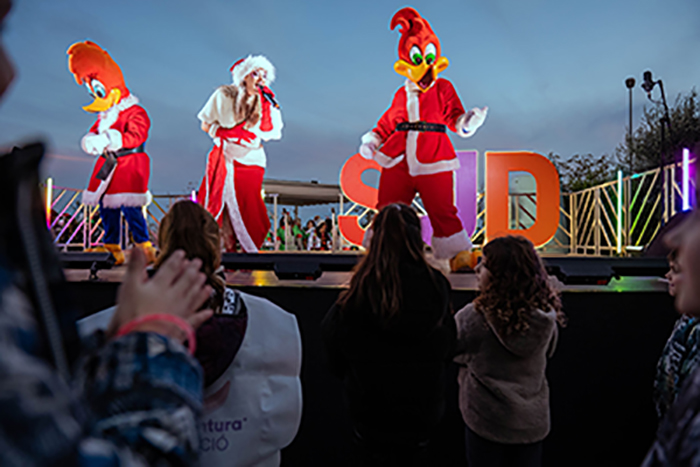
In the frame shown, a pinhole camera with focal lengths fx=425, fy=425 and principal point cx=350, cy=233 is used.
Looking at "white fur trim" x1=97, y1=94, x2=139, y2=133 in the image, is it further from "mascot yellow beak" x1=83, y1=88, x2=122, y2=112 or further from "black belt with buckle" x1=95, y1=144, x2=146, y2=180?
"black belt with buckle" x1=95, y1=144, x2=146, y2=180

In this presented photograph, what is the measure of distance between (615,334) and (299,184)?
947 cm

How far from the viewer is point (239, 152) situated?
3.30m

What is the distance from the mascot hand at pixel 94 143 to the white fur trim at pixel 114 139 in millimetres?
27

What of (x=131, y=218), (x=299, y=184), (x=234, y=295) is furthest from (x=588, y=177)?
(x=234, y=295)

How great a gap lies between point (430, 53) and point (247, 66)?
137 cm

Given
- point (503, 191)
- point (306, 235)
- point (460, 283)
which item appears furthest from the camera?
point (306, 235)

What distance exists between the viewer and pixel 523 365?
1.27 metres

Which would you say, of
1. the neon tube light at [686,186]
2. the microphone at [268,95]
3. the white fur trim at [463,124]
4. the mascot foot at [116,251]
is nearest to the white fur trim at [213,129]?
the microphone at [268,95]

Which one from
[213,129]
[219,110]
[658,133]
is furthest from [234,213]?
[658,133]

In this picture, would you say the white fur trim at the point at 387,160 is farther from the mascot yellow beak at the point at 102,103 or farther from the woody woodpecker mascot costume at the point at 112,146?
the mascot yellow beak at the point at 102,103

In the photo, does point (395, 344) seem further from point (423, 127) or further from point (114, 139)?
point (114, 139)

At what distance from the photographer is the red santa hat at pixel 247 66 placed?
325cm

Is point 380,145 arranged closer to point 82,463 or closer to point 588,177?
point 82,463

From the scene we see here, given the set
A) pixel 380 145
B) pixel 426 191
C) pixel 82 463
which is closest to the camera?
pixel 82 463
